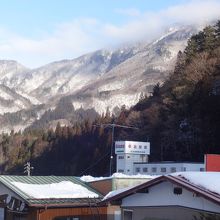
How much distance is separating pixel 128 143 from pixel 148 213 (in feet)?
153

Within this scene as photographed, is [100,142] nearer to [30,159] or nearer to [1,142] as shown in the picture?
[30,159]

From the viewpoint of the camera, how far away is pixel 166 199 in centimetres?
1538

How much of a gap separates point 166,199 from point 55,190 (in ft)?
29.9

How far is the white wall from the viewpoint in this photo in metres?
14.1

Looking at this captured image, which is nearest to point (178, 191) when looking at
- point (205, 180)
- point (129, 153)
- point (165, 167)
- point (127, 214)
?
point (205, 180)

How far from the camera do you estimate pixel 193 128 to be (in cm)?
5806

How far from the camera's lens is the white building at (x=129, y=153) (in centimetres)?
6281

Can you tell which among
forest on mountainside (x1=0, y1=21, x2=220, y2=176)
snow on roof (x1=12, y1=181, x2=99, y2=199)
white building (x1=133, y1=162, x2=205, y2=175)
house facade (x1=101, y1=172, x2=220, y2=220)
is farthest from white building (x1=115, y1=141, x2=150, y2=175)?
Result: house facade (x1=101, y1=172, x2=220, y2=220)

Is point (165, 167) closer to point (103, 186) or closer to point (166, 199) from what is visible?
point (103, 186)

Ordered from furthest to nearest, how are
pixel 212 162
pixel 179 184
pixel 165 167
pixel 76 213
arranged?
1. pixel 165 167
2. pixel 212 162
3. pixel 76 213
4. pixel 179 184

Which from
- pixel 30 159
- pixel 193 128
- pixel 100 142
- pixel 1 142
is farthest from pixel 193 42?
pixel 1 142

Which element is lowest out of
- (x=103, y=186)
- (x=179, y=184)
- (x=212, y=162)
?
(x=103, y=186)

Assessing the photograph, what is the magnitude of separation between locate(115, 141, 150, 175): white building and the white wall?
151 ft

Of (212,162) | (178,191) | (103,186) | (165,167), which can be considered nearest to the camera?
(178,191)
